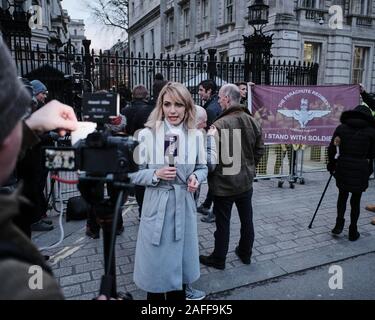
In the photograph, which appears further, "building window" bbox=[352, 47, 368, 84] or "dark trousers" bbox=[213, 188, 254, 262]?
"building window" bbox=[352, 47, 368, 84]

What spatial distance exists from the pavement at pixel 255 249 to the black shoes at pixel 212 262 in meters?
0.06

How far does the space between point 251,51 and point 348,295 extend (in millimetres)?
8726

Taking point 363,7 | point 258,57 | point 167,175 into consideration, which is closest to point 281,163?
point 258,57

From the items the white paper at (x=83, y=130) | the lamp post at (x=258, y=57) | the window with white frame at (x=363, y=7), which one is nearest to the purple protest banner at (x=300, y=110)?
the lamp post at (x=258, y=57)

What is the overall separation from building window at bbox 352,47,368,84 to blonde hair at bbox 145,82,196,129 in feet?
71.6

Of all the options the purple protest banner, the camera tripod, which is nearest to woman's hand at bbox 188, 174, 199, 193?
the camera tripod

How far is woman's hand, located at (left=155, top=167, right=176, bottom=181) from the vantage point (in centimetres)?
279

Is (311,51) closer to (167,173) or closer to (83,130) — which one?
(167,173)

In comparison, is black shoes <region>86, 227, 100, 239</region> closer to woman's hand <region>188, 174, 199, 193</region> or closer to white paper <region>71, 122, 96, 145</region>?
woman's hand <region>188, 174, 199, 193</region>

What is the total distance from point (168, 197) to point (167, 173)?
27cm

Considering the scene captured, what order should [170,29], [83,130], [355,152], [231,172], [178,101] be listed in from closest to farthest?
[83,130] → [178,101] → [231,172] → [355,152] → [170,29]

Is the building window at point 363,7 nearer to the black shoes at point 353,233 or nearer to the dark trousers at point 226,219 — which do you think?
the black shoes at point 353,233

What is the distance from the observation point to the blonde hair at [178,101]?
9.87ft

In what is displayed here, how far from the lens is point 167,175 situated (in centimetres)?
279
